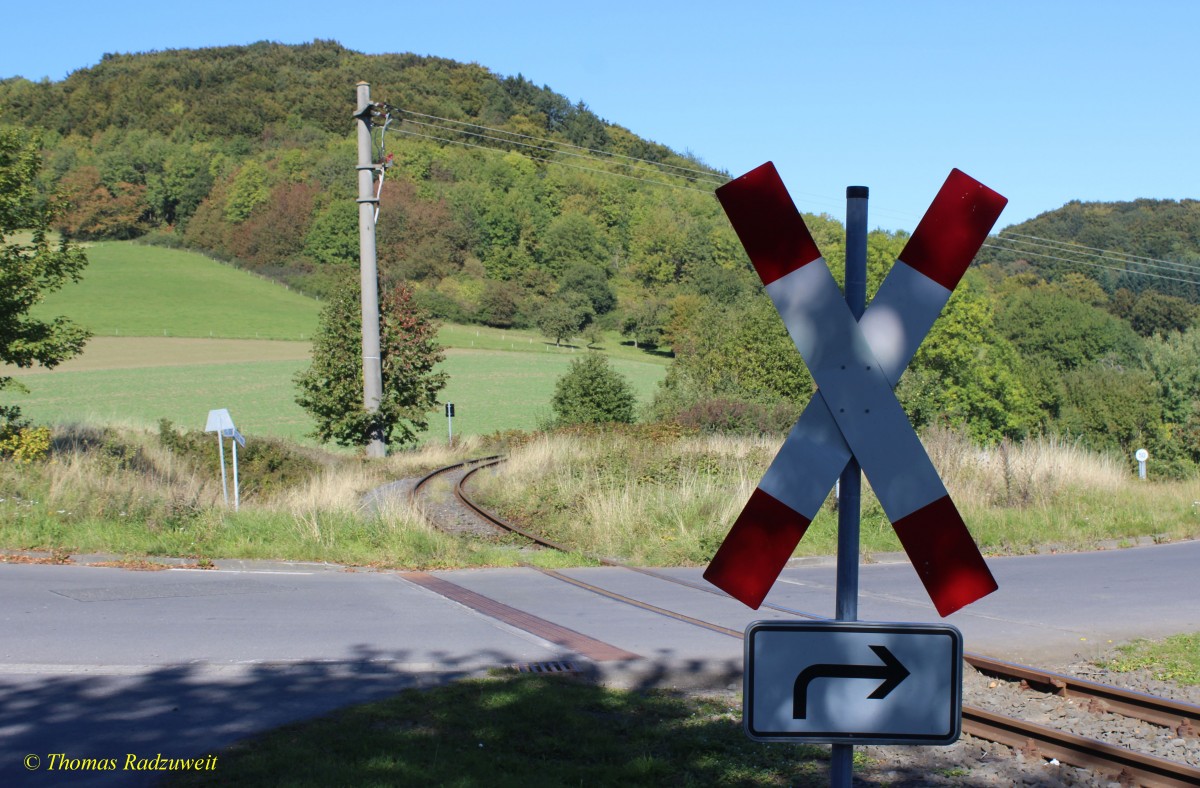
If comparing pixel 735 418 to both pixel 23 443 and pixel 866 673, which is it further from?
pixel 866 673

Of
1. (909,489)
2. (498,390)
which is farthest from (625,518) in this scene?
(498,390)

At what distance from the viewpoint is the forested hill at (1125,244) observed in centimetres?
8844

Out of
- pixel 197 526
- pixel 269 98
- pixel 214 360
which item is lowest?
pixel 214 360

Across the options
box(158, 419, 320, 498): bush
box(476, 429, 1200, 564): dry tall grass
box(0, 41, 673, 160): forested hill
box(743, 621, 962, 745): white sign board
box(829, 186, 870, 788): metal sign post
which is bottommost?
box(158, 419, 320, 498): bush

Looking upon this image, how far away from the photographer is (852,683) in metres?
2.59

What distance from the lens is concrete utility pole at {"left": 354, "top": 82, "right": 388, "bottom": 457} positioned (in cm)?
2591

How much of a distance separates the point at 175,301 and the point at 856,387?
294 feet

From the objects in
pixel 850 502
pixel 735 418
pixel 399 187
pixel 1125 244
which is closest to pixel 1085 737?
pixel 850 502

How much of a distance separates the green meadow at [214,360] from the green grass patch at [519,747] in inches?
985

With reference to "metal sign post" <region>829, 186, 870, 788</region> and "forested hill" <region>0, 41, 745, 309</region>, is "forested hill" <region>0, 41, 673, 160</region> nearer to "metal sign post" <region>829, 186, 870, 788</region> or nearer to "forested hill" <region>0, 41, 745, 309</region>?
"forested hill" <region>0, 41, 745, 309</region>

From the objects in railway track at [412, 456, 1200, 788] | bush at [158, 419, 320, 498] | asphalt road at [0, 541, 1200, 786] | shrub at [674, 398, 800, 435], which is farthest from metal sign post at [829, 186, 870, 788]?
shrub at [674, 398, 800, 435]

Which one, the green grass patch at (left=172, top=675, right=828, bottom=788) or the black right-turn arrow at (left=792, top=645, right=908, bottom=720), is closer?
the black right-turn arrow at (left=792, top=645, right=908, bottom=720)

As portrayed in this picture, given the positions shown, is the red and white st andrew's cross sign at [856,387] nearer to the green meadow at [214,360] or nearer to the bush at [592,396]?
the bush at [592,396]

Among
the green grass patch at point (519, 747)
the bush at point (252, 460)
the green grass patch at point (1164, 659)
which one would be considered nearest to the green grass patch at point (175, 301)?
the bush at point (252, 460)
